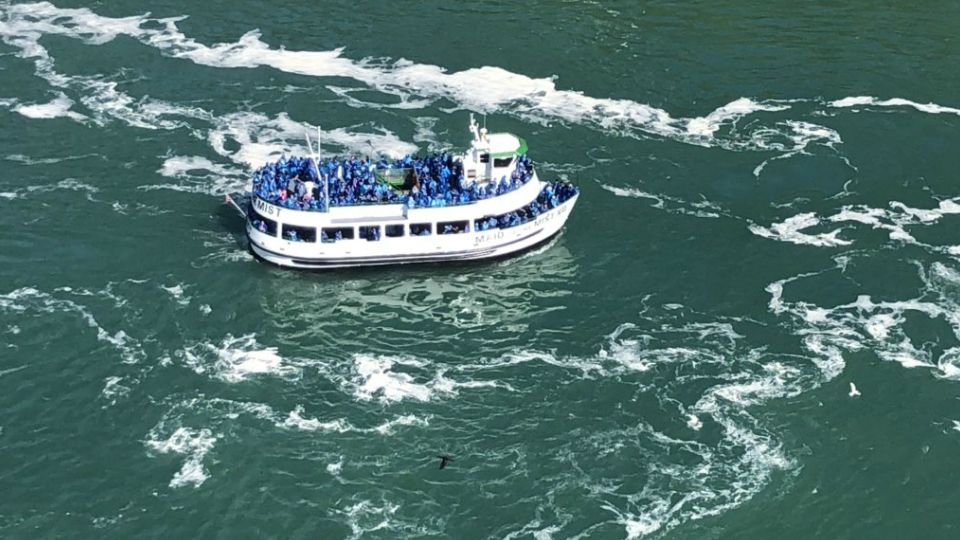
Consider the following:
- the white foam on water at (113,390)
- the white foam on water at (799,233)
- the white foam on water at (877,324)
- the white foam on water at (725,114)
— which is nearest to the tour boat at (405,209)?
the white foam on water at (799,233)

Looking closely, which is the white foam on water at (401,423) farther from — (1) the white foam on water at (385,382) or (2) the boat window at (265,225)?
(2) the boat window at (265,225)

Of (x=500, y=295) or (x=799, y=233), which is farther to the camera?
(x=799, y=233)

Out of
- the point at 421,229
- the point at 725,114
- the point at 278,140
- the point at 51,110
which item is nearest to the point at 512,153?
the point at 421,229

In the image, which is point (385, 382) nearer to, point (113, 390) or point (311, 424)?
point (311, 424)

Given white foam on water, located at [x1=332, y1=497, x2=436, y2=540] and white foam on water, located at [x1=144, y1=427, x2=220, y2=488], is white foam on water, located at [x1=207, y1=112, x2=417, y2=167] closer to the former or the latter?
white foam on water, located at [x1=144, y1=427, x2=220, y2=488]

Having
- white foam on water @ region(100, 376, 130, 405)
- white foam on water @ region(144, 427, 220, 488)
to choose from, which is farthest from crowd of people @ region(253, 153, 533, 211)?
white foam on water @ region(144, 427, 220, 488)

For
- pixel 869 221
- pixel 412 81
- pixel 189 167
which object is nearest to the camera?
pixel 869 221
